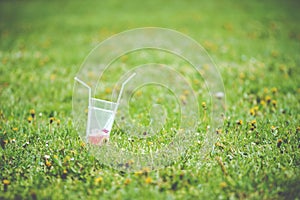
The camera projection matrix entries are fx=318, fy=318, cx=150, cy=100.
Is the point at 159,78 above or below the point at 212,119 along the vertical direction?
above

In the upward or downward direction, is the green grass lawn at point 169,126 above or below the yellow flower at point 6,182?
above

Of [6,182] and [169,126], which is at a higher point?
[169,126]

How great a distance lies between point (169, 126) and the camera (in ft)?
9.86

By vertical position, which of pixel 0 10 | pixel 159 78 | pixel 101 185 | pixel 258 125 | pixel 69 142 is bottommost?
pixel 101 185

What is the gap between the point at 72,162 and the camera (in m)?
2.49

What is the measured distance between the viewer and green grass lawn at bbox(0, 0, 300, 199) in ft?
7.40

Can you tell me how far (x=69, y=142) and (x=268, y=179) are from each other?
1627 mm

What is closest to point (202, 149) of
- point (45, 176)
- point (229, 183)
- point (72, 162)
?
point (229, 183)

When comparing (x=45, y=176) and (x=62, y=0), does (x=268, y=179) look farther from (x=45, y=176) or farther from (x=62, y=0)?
(x=62, y=0)

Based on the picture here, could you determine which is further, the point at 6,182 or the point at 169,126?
the point at 169,126

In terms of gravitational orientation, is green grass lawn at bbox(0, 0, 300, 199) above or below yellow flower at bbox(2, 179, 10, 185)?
above

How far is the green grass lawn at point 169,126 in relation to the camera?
2256 mm

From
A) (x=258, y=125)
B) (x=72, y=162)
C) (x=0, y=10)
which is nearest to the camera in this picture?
(x=72, y=162)

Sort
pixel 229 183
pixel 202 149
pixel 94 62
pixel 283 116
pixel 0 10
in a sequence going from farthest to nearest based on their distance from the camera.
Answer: pixel 0 10 < pixel 94 62 < pixel 283 116 < pixel 202 149 < pixel 229 183
